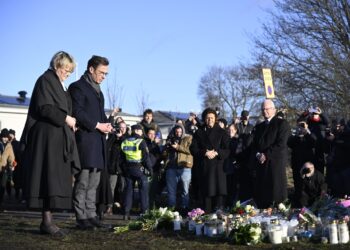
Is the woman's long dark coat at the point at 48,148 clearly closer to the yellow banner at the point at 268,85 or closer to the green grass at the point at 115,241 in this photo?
the green grass at the point at 115,241

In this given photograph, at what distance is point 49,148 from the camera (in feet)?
22.5

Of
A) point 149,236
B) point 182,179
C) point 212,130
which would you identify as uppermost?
point 212,130

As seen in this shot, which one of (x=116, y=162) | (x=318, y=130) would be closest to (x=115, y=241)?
(x=116, y=162)

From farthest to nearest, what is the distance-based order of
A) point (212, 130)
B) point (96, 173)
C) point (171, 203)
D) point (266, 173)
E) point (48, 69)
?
point (171, 203) → point (212, 130) → point (266, 173) → point (96, 173) → point (48, 69)

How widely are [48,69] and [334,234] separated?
4.02 meters

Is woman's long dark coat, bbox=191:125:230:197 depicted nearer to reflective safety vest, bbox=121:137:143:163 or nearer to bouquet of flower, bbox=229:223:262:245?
reflective safety vest, bbox=121:137:143:163

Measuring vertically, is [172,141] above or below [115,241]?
above

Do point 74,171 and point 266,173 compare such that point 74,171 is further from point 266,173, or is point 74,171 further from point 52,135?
point 266,173

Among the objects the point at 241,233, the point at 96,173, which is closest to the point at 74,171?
the point at 96,173

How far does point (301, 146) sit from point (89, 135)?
547 cm

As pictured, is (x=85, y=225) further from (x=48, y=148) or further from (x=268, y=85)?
(x=268, y=85)

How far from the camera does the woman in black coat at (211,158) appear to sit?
10.3 meters

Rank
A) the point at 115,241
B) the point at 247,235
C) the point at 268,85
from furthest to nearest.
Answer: the point at 268,85, the point at 115,241, the point at 247,235

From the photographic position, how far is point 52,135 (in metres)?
6.91
